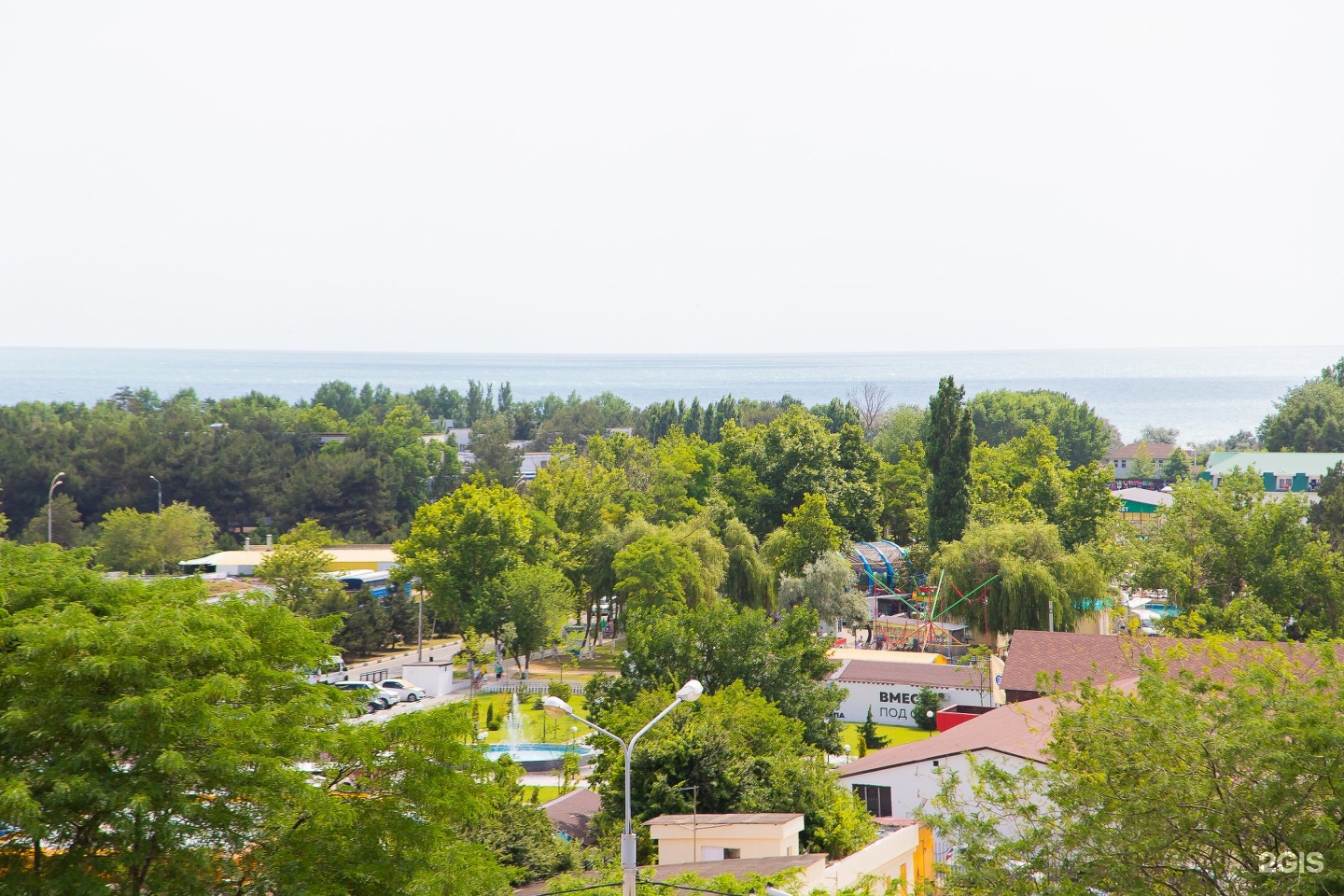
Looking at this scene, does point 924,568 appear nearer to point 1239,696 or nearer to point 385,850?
point 1239,696

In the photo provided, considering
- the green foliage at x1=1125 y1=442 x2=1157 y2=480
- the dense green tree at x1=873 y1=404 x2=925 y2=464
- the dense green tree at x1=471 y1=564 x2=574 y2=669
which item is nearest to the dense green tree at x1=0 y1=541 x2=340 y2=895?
the dense green tree at x1=471 y1=564 x2=574 y2=669

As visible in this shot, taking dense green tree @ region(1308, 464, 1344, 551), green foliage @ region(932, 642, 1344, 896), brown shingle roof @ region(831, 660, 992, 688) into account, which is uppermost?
green foliage @ region(932, 642, 1344, 896)

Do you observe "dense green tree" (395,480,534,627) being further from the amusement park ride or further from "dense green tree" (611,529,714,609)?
the amusement park ride

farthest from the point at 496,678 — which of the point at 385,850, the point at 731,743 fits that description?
the point at 385,850

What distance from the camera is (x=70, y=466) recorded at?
76188mm

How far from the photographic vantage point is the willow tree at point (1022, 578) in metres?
44.4

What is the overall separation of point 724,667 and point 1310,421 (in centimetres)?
10006

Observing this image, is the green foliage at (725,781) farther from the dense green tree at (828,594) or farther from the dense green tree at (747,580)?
the dense green tree at (747,580)

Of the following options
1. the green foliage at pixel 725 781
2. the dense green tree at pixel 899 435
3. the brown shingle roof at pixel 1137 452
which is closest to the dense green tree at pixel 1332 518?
the green foliage at pixel 725 781

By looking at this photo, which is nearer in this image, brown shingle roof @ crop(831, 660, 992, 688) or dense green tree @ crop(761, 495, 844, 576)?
brown shingle roof @ crop(831, 660, 992, 688)

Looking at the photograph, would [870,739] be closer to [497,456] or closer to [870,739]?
[870,739]

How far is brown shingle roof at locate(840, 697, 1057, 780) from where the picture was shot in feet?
78.4

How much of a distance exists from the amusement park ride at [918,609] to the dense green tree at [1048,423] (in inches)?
2294

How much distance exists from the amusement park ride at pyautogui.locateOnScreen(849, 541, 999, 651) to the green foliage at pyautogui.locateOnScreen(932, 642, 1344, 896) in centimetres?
3060
